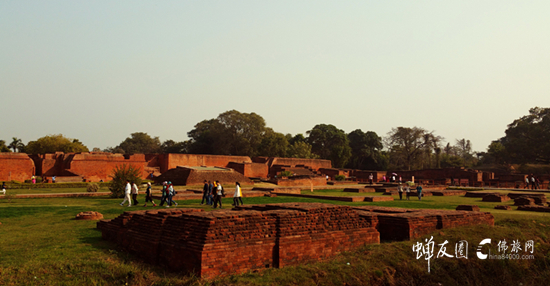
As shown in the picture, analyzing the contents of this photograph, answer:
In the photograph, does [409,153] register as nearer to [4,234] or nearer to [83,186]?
[83,186]

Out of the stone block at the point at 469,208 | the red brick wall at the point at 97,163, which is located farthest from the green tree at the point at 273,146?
the stone block at the point at 469,208

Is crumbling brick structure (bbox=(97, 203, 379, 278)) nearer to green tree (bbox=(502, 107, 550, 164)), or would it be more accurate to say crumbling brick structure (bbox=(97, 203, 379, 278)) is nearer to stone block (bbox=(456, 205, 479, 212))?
stone block (bbox=(456, 205, 479, 212))

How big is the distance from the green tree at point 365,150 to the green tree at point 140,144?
92.5ft

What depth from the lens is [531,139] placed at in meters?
38.8

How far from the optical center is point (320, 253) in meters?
5.86

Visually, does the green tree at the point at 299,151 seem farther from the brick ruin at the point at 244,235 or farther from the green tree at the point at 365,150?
the brick ruin at the point at 244,235

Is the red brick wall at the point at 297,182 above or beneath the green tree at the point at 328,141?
beneath

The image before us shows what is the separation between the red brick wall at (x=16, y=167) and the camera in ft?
83.9

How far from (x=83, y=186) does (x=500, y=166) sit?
40.7m

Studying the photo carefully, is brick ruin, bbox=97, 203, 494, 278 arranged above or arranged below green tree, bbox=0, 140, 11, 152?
below

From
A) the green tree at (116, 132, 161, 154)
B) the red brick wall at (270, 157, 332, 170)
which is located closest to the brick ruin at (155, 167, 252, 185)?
the red brick wall at (270, 157, 332, 170)

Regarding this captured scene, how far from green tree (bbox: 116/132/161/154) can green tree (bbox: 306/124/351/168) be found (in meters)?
22.9

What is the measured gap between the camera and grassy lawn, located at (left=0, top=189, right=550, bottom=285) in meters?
4.74

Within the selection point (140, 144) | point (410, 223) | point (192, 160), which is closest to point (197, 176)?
point (192, 160)
